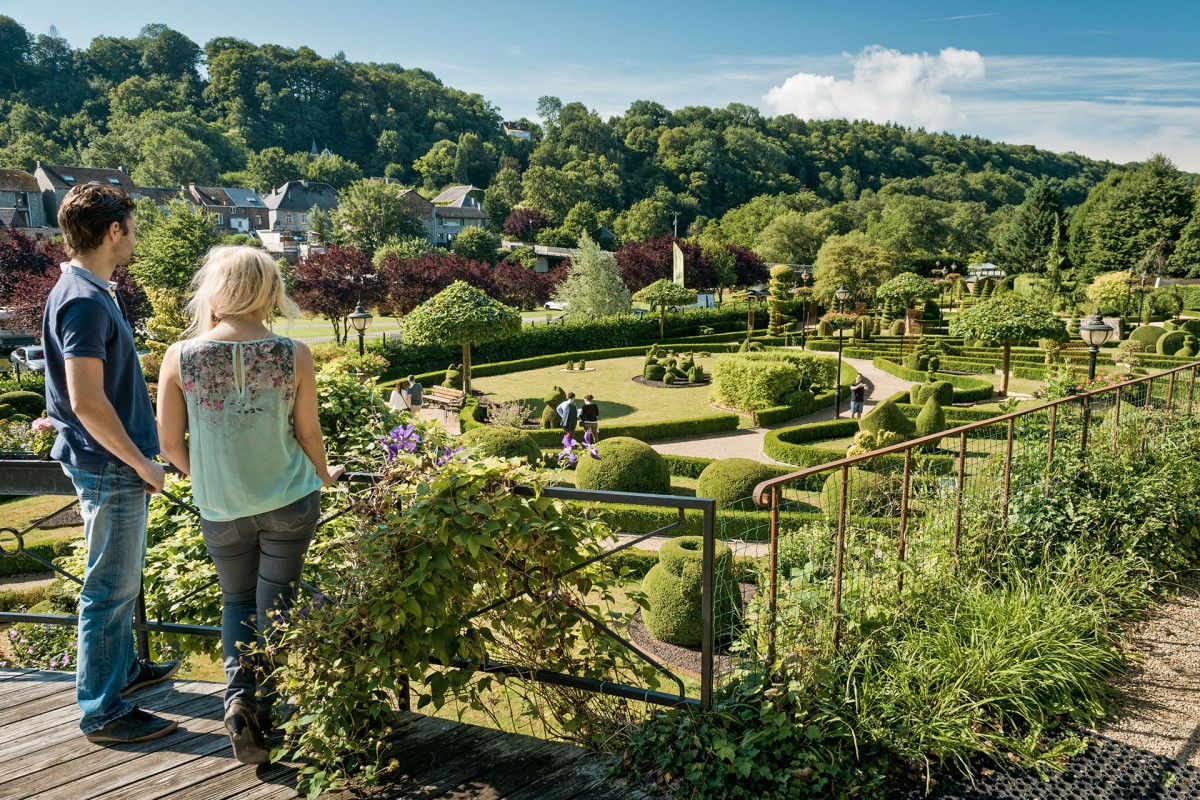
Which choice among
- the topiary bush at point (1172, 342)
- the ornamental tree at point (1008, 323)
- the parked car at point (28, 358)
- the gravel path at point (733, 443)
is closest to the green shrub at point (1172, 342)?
the topiary bush at point (1172, 342)

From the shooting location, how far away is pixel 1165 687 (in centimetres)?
372

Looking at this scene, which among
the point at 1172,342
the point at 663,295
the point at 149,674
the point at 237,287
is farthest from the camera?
the point at 663,295

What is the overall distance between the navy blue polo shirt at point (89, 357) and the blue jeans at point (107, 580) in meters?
0.09

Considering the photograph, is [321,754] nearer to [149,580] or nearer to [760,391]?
[149,580]

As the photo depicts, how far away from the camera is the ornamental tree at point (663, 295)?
34.2 meters

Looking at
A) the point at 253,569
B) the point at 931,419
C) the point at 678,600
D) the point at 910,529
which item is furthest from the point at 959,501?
the point at 931,419

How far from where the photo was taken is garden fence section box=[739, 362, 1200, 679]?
322 centimetres

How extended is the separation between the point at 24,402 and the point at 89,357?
20.3 meters

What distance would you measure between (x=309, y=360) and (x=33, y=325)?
109ft

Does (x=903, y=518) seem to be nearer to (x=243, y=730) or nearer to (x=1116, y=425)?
(x=1116, y=425)

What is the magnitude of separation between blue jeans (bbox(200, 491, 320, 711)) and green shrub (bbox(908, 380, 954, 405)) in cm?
1913

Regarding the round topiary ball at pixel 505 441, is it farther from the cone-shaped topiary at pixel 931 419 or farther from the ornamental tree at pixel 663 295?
the ornamental tree at pixel 663 295

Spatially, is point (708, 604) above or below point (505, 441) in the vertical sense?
above

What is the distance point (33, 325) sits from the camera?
2942cm
